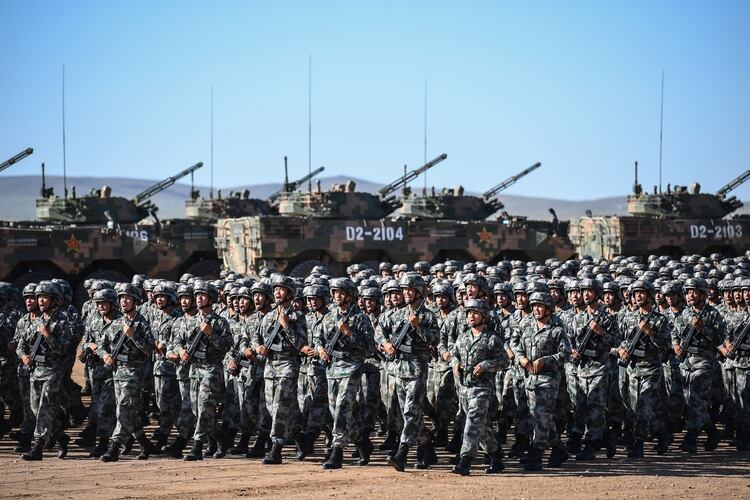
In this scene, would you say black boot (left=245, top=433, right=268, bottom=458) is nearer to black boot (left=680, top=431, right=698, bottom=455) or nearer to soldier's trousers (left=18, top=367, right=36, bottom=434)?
soldier's trousers (left=18, top=367, right=36, bottom=434)

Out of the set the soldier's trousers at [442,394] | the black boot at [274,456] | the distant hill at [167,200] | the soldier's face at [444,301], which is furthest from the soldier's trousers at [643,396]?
the distant hill at [167,200]

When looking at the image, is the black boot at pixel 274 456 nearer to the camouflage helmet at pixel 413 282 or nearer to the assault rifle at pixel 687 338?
the camouflage helmet at pixel 413 282

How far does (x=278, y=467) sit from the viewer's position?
12570 millimetres

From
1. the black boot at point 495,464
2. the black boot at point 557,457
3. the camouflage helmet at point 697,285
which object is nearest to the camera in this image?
the black boot at point 495,464

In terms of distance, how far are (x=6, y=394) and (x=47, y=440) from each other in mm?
1664

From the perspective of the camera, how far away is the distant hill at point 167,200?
5266 inches

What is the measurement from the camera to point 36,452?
521 inches

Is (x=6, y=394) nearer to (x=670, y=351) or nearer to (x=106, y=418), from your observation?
(x=106, y=418)

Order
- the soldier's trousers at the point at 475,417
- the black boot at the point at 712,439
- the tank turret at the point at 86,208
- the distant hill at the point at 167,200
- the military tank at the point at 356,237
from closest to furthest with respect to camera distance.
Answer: the soldier's trousers at the point at 475,417, the black boot at the point at 712,439, the military tank at the point at 356,237, the tank turret at the point at 86,208, the distant hill at the point at 167,200

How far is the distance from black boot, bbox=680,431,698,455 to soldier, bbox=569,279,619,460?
90cm

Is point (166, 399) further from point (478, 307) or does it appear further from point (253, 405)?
point (478, 307)

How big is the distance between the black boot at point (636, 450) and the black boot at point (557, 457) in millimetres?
943

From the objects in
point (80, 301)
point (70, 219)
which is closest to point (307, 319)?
point (80, 301)

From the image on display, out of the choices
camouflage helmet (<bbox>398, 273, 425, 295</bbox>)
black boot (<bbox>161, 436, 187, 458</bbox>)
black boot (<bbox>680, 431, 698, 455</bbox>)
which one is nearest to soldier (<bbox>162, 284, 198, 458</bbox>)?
black boot (<bbox>161, 436, 187, 458</bbox>)
